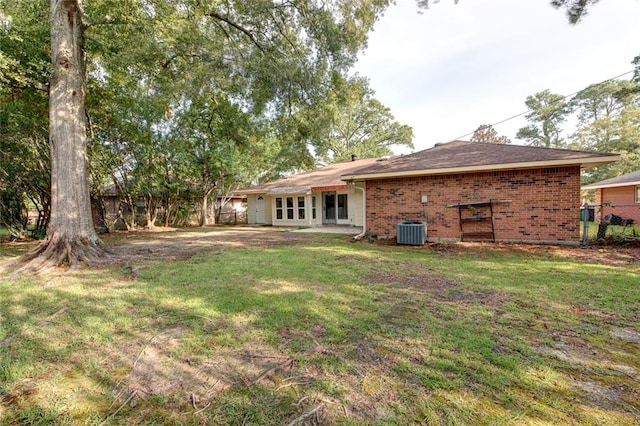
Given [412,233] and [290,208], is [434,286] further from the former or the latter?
[290,208]

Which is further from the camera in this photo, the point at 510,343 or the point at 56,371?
the point at 510,343

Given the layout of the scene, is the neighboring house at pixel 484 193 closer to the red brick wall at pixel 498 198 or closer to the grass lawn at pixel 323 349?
the red brick wall at pixel 498 198

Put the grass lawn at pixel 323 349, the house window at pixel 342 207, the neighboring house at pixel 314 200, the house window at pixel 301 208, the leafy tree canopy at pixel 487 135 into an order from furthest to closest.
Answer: the leafy tree canopy at pixel 487 135 < the house window at pixel 301 208 < the house window at pixel 342 207 < the neighboring house at pixel 314 200 < the grass lawn at pixel 323 349

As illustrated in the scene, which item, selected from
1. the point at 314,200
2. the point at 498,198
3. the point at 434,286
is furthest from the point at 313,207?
the point at 434,286

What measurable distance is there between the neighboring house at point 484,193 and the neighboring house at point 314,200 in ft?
14.9

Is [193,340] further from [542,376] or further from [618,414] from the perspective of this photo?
[618,414]

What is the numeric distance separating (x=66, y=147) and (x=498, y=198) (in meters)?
11.8

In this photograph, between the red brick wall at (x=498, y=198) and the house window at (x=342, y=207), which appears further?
the house window at (x=342, y=207)

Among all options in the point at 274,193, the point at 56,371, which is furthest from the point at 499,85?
the point at 56,371

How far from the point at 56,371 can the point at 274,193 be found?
1518 centimetres

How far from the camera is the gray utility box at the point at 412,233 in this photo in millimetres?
9070

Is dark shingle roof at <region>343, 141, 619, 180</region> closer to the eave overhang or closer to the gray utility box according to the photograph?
the eave overhang

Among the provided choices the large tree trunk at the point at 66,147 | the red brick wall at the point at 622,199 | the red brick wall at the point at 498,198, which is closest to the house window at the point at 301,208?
the red brick wall at the point at 498,198

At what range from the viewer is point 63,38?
6.80 metres
